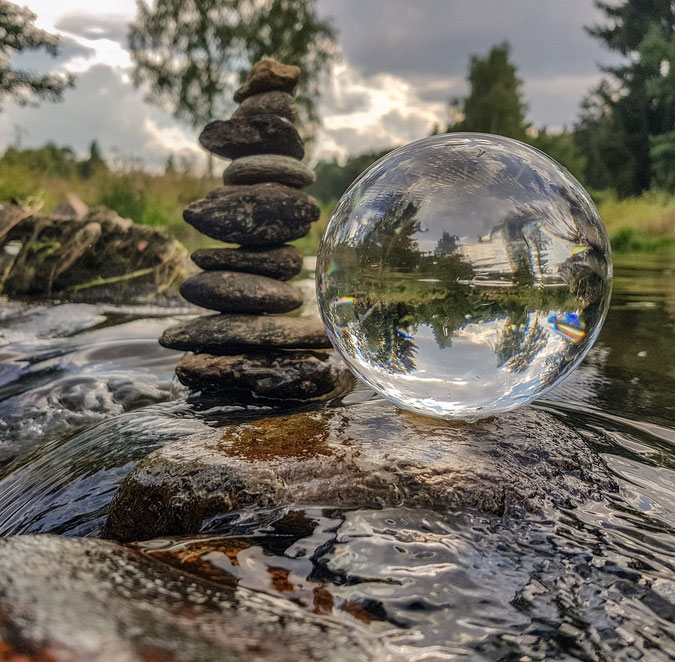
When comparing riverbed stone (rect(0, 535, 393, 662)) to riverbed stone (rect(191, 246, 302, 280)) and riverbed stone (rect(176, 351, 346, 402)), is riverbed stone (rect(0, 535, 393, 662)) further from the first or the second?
riverbed stone (rect(191, 246, 302, 280))

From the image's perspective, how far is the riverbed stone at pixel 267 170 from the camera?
5367 millimetres

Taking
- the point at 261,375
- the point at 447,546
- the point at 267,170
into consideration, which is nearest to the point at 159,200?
the point at 267,170

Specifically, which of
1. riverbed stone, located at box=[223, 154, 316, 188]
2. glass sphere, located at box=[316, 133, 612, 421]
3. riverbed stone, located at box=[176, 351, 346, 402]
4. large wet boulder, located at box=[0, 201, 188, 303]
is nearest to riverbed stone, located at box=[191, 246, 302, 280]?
riverbed stone, located at box=[223, 154, 316, 188]

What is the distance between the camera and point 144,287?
10.3m

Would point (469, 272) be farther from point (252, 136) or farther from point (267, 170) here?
point (252, 136)

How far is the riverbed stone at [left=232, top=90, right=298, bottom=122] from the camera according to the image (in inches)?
218

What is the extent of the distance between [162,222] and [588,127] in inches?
1484

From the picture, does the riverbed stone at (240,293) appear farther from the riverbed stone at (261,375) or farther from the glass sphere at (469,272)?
the glass sphere at (469,272)

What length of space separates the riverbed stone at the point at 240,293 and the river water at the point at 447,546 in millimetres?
1066

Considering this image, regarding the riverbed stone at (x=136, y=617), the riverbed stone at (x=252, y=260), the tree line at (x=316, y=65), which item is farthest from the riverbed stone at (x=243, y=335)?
the tree line at (x=316, y=65)

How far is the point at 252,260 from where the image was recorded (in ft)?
17.1

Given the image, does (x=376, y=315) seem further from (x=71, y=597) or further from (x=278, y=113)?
(x=278, y=113)

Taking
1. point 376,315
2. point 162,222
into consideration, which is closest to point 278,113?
point 376,315

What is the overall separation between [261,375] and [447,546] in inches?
110
